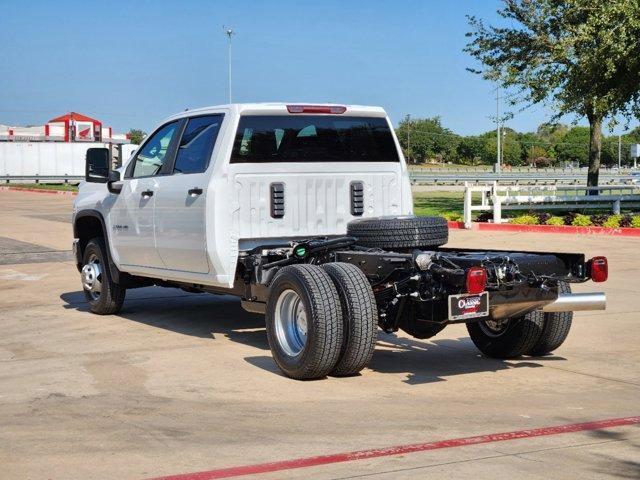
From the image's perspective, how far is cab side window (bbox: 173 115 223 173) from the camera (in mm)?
8930

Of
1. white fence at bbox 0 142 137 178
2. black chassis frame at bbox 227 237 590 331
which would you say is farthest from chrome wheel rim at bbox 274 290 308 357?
white fence at bbox 0 142 137 178

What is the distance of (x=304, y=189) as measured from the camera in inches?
359

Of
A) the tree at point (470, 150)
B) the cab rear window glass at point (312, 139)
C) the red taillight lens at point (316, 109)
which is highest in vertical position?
the tree at point (470, 150)

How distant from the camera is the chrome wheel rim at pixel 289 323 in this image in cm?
774

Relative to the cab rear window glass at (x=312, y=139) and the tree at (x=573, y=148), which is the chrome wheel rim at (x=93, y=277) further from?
the tree at (x=573, y=148)

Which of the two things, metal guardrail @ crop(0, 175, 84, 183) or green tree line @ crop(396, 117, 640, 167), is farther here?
green tree line @ crop(396, 117, 640, 167)

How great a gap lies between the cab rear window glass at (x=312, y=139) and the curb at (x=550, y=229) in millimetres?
12053

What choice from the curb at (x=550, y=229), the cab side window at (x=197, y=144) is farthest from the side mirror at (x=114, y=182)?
the curb at (x=550, y=229)

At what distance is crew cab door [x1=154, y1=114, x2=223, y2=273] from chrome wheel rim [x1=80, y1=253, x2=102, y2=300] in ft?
5.40

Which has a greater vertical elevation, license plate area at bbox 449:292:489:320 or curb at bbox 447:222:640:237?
license plate area at bbox 449:292:489:320

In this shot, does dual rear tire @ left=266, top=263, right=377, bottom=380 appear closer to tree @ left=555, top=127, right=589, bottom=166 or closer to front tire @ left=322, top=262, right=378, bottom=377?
front tire @ left=322, top=262, right=378, bottom=377

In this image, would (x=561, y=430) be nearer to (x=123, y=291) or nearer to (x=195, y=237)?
(x=195, y=237)

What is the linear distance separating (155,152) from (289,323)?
306 cm

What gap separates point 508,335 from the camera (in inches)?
329
